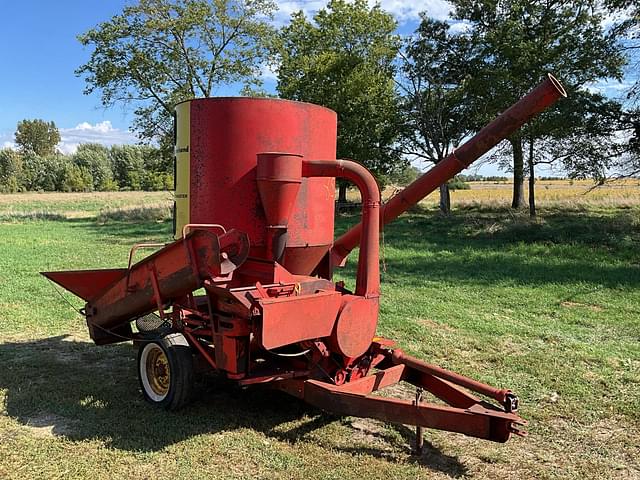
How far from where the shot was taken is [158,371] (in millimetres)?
5484

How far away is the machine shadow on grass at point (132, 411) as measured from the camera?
4656mm

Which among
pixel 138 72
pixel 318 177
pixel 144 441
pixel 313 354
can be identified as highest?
pixel 138 72

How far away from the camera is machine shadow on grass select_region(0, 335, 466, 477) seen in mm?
4656

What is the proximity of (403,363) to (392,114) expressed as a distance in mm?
23948

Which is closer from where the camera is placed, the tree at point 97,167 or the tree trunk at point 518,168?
the tree trunk at point 518,168

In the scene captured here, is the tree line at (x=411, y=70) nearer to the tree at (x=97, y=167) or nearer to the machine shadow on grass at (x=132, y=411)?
the machine shadow on grass at (x=132, y=411)

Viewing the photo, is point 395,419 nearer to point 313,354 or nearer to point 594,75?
point 313,354

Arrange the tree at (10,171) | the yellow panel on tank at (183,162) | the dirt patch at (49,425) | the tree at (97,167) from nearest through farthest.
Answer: the dirt patch at (49,425) < the yellow panel on tank at (183,162) < the tree at (10,171) < the tree at (97,167)

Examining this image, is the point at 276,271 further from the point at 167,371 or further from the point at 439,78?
the point at 439,78

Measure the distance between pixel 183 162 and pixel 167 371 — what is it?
187 cm

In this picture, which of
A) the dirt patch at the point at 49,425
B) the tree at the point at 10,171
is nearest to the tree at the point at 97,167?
the tree at the point at 10,171

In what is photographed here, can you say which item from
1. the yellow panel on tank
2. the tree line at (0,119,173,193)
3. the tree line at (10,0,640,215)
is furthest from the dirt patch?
the tree line at (0,119,173,193)

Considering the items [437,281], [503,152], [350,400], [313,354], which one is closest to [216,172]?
[313,354]

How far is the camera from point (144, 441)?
181 inches
